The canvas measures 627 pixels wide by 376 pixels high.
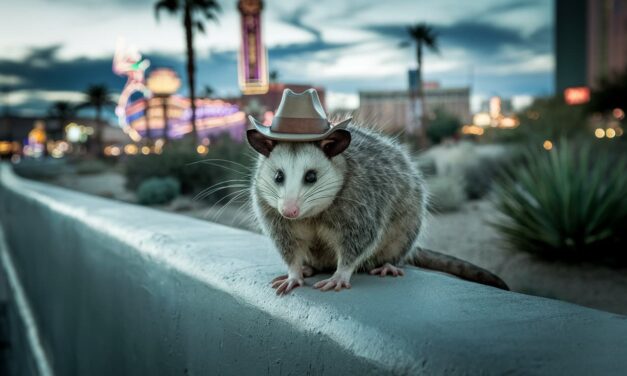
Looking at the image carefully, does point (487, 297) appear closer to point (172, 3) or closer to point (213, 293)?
point (213, 293)

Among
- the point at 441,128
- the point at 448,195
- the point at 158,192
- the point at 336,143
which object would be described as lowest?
the point at 448,195

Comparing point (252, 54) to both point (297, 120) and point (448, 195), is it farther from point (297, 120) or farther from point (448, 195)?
point (297, 120)

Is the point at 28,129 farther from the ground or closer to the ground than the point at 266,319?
farther from the ground

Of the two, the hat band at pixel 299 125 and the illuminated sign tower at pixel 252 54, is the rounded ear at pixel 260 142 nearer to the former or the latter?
the hat band at pixel 299 125

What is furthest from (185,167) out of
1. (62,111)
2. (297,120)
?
(62,111)

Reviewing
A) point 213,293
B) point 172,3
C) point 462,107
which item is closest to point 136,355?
point 213,293

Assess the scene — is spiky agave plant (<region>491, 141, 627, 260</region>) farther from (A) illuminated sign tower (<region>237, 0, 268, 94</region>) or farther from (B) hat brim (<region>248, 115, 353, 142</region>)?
(A) illuminated sign tower (<region>237, 0, 268, 94</region>)

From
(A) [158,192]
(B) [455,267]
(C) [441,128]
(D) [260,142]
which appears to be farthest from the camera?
(C) [441,128]

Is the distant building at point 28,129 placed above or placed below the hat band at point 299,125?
above

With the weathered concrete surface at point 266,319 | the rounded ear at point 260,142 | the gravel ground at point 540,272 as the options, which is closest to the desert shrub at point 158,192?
the gravel ground at point 540,272
